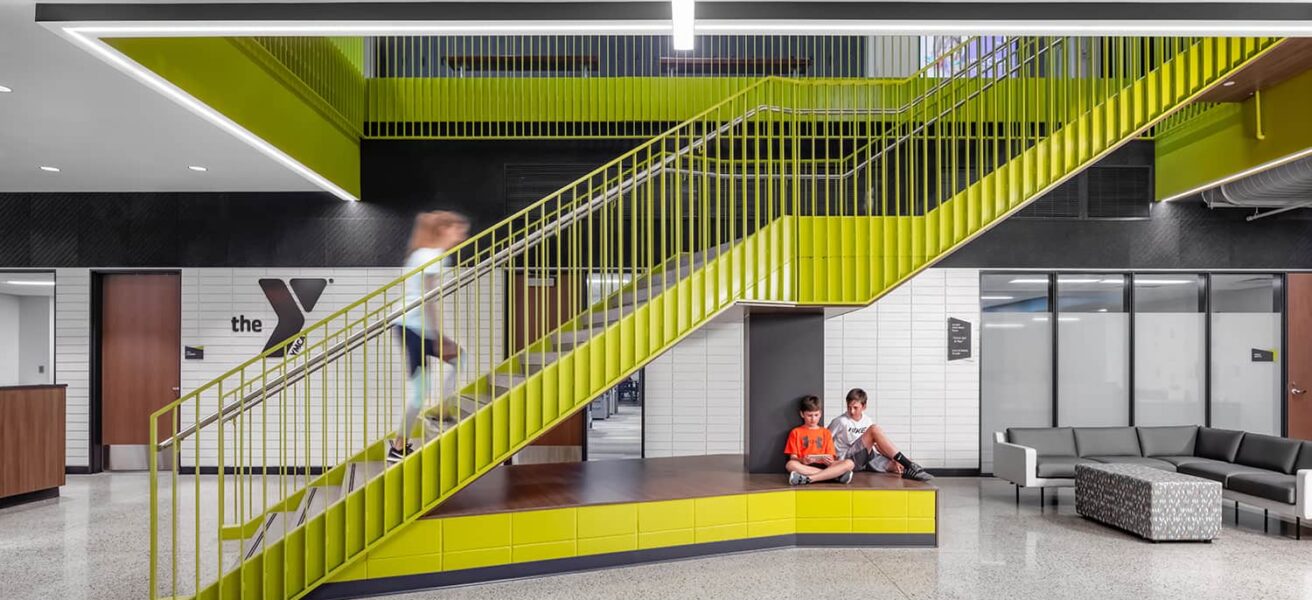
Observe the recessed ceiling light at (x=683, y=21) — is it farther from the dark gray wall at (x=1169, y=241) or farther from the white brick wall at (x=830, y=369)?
the dark gray wall at (x=1169, y=241)

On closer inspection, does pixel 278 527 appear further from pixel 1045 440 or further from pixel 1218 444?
pixel 1218 444

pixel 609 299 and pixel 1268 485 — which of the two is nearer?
pixel 609 299

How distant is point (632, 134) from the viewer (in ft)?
30.9

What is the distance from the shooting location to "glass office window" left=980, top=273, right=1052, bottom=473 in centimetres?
970

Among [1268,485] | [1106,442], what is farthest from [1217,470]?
[1106,442]

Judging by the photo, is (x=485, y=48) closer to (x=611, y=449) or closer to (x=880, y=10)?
(x=611, y=449)

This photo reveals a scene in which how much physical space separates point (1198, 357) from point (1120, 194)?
2136mm

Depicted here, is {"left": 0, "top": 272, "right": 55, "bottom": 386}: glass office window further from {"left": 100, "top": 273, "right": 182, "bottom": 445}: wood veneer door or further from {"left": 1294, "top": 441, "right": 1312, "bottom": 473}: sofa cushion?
{"left": 1294, "top": 441, "right": 1312, "bottom": 473}: sofa cushion

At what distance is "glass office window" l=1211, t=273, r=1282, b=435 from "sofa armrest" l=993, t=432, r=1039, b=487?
10.5ft

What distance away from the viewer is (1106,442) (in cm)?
848

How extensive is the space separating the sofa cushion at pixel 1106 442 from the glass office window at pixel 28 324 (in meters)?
11.6

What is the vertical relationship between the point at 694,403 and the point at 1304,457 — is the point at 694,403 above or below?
above

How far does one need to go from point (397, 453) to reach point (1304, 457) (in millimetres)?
7819

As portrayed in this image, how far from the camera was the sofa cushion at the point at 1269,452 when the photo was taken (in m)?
7.49
